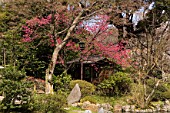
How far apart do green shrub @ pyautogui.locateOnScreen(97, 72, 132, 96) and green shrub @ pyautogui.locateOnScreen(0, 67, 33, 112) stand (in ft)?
17.9

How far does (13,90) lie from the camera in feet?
25.1

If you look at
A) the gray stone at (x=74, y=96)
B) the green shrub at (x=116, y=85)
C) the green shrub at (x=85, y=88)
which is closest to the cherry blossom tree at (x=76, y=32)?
the green shrub at (x=116, y=85)

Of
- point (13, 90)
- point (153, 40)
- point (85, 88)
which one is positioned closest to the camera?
point (13, 90)

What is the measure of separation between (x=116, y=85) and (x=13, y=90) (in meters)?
6.46

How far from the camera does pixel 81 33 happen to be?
1459cm

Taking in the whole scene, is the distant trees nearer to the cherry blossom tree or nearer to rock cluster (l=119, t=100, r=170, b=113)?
the cherry blossom tree

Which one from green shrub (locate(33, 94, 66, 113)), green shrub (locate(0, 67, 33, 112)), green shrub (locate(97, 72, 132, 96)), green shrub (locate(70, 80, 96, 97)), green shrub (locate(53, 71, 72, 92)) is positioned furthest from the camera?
green shrub (locate(53, 71, 72, 92))

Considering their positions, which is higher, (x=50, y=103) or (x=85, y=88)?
(x=85, y=88)

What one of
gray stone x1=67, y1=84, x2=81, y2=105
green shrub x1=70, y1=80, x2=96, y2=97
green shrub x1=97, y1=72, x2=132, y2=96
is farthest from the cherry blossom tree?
gray stone x1=67, y1=84, x2=81, y2=105

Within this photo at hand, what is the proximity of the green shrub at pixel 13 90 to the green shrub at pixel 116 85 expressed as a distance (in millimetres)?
5457

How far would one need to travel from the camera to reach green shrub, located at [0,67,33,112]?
7723 mm

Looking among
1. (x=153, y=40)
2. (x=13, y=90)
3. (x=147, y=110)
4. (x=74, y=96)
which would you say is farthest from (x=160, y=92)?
(x=13, y=90)

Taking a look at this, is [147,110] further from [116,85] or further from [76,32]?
[76,32]

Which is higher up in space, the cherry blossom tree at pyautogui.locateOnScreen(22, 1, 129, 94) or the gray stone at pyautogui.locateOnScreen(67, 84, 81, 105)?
the cherry blossom tree at pyautogui.locateOnScreen(22, 1, 129, 94)
